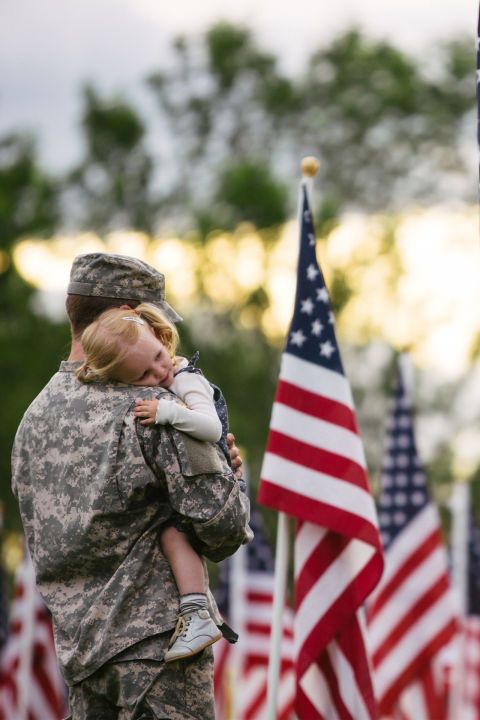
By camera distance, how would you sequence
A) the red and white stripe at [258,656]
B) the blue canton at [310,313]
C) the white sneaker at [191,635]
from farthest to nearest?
1. the red and white stripe at [258,656]
2. the blue canton at [310,313]
3. the white sneaker at [191,635]

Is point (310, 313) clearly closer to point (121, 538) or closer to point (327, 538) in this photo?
point (327, 538)

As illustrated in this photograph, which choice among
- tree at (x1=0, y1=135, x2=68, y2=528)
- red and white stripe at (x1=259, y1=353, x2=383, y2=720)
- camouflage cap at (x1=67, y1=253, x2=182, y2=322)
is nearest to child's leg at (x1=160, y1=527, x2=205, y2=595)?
camouflage cap at (x1=67, y1=253, x2=182, y2=322)

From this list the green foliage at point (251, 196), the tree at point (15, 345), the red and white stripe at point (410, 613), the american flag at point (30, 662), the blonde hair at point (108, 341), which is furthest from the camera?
the green foliage at point (251, 196)

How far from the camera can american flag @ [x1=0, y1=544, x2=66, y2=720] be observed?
12727mm

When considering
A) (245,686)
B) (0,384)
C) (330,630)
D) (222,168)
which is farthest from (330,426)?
(222,168)

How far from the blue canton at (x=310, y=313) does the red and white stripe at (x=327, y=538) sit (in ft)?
0.53

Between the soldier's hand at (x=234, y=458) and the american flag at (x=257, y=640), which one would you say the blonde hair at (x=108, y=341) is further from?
the american flag at (x=257, y=640)

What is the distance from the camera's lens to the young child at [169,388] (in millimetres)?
3879

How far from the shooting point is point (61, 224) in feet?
113

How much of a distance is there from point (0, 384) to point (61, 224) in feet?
16.7

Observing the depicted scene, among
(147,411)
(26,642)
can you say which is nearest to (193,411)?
→ (147,411)

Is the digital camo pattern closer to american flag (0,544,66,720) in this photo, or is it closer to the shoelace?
the shoelace

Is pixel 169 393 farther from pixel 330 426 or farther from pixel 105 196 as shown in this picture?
pixel 105 196

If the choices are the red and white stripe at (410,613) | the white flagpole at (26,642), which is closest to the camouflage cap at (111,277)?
the red and white stripe at (410,613)
